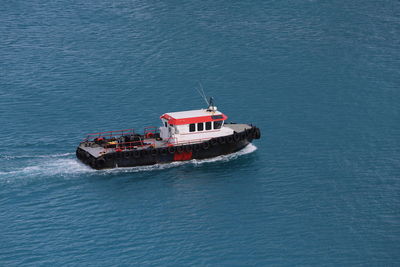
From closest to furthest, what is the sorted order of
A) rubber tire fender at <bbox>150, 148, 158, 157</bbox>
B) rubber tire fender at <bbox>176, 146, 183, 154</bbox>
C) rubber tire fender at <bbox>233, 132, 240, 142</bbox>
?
rubber tire fender at <bbox>150, 148, 158, 157</bbox>, rubber tire fender at <bbox>176, 146, 183, 154</bbox>, rubber tire fender at <bbox>233, 132, 240, 142</bbox>

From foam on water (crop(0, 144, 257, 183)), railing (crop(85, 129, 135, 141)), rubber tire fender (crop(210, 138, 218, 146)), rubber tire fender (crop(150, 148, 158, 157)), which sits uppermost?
railing (crop(85, 129, 135, 141))

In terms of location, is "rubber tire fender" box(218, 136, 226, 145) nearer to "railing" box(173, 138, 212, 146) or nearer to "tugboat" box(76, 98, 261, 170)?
"tugboat" box(76, 98, 261, 170)

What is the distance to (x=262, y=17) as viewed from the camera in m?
121

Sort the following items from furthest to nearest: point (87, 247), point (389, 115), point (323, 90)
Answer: point (323, 90) < point (389, 115) < point (87, 247)

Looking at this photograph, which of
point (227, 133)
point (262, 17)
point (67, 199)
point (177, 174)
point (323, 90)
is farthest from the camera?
point (262, 17)

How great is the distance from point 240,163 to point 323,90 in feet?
81.1

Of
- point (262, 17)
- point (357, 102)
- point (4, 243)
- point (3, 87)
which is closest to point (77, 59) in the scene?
point (3, 87)

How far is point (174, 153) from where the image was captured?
76562 mm

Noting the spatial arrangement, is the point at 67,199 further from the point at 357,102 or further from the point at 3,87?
the point at 357,102

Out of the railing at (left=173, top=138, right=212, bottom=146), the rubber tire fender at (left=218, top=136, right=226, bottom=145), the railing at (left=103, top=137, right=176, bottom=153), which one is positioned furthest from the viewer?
the rubber tire fender at (left=218, top=136, right=226, bottom=145)

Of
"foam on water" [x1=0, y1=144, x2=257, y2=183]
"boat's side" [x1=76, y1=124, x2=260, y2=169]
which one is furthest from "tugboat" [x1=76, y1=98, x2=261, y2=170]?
"foam on water" [x1=0, y1=144, x2=257, y2=183]

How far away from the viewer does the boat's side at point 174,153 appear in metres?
74.4

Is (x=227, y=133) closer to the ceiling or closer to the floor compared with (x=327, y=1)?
closer to the floor

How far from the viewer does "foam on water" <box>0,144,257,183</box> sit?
7219cm
